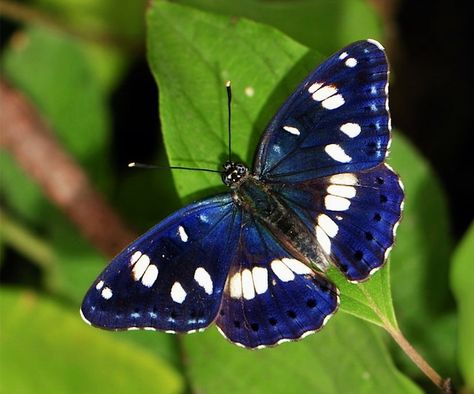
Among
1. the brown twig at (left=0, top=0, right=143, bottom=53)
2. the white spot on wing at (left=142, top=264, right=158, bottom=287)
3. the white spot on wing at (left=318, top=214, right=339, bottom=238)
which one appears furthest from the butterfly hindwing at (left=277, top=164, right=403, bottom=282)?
the brown twig at (left=0, top=0, right=143, bottom=53)

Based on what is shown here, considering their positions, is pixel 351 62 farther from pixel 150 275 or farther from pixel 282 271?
pixel 150 275

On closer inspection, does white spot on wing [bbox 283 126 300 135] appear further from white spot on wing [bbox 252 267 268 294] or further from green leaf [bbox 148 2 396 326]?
white spot on wing [bbox 252 267 268 294]

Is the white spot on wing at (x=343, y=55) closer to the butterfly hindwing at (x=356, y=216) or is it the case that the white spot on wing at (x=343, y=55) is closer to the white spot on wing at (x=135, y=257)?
the butterfly hindwing at (x=356, y=216)

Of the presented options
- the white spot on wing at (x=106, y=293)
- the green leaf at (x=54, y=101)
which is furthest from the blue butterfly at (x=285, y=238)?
the green leaf at (x=54, y=101)

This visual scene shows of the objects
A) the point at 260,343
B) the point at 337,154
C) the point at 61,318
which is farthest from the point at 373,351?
the point at 61,318

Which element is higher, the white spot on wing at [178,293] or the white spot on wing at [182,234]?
the white spot on wing at [182,234]

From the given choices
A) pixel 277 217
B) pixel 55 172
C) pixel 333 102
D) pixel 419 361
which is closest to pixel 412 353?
pixel 419 361

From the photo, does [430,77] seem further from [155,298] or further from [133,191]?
[155,298]
